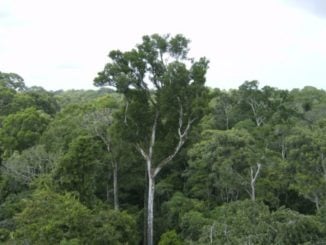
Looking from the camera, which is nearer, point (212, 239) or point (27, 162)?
point (212, 239)

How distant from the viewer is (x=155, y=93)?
22484mm

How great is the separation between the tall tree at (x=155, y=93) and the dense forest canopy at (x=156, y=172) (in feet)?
0.17

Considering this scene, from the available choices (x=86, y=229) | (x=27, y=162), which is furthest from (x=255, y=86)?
(x=86, y=229)

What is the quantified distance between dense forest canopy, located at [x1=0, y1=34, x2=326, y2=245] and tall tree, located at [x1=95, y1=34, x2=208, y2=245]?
0.05 metres

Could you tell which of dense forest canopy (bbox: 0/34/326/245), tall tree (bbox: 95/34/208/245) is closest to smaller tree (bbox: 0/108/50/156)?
dense forest canopy (bbox: 0/34/326/245)

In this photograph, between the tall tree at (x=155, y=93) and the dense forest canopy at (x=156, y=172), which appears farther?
the tall tree at (x=155, y=93)

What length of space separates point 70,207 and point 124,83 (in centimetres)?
751

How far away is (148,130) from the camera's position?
23062 mm

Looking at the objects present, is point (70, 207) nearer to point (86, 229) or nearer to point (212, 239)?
point (86, 229)

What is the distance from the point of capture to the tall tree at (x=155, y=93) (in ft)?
71.5

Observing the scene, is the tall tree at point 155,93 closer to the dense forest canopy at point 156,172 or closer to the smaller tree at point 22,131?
the dense forest canopy at point 156,172

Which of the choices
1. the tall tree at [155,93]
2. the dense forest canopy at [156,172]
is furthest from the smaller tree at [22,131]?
the tall tree at [155,93]

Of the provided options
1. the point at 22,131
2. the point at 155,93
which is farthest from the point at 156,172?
the point at 22,131

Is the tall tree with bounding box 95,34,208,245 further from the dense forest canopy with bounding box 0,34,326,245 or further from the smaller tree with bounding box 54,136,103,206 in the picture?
the smaller tree with bounding box 54,136,103,206
